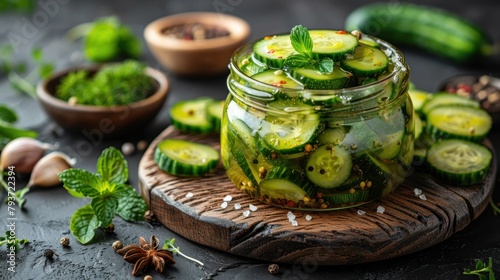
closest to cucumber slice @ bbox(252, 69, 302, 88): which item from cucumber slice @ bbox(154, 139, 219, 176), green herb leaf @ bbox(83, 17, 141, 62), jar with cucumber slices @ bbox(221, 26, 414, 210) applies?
jar with cucumber slices @ bbox(221, 26, 414, 210)

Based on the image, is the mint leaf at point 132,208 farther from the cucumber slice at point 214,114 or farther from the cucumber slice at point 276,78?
the cucumber slice at point 276,78

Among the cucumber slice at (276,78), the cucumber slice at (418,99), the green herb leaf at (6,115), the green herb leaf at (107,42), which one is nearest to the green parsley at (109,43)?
the green herb leaf at (107,42)

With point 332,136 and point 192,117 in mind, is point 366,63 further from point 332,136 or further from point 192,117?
point 192,117

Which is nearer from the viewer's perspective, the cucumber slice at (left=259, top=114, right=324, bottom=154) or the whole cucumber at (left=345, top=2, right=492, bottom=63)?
the cucumber slice at (left=259, top=114, right=324, bottom=154)

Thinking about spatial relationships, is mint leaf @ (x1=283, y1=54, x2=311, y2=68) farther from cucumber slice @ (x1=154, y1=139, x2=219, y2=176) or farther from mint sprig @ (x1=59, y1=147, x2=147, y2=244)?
mint sprig @ (x1=59, y1=147, x2=147, y2=244)

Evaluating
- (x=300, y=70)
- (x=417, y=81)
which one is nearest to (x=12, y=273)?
(x=300, y=70)

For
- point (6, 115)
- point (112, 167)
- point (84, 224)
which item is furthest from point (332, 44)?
point (6, 115)
